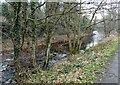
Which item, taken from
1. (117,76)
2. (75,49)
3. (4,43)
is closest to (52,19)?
(117,76)

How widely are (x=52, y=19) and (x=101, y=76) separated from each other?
17.9ft

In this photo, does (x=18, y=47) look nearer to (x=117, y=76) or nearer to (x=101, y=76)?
(x=101, y=76)

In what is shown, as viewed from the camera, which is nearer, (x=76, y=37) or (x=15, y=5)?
(x=15, y=5)

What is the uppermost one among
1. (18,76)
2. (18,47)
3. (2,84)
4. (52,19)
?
(52,19)

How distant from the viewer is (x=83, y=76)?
928 cm

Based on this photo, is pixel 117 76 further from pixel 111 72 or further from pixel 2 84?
pixel 2 84

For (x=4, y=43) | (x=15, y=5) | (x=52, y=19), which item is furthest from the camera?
(x=4, y=43)

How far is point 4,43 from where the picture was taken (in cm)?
3067

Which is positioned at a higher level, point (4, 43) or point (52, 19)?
point (52, 19)

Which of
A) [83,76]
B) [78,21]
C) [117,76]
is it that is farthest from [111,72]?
[78,21]

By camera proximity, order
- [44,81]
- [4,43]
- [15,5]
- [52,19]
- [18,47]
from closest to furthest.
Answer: [15,5]
[18,47]
[44,81]
[52,19]
[4,43]

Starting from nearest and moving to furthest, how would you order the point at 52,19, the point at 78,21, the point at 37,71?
the point at 37,71
the point at 52,19
the point at 78,21

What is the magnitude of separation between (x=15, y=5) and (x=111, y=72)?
522cm

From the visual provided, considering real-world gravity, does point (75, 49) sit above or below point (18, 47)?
below
